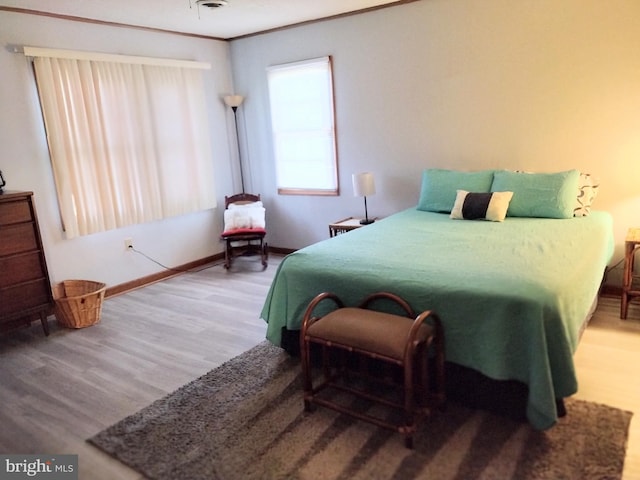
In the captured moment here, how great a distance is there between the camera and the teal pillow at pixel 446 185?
3672mm

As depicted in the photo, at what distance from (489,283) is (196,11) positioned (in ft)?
10.7

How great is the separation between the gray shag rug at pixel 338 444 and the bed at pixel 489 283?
17cm

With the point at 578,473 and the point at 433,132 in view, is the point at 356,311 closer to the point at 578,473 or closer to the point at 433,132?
the point at 578,473

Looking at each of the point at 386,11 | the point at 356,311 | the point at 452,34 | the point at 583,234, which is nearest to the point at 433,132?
the point at 452,34

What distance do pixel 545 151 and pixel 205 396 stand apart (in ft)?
9.83

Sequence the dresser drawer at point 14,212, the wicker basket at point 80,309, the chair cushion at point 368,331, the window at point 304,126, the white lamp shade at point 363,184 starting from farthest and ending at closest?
the window at point 304,126
the white lamp shade at point 363,184
the wicker basket at point 80,309
the dresser drawer at point 14,212
the chair cushion at point 368,331

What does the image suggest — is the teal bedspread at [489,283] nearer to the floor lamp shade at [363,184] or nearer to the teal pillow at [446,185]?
the teal pillow at [446,185]

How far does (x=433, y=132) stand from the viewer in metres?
4.10

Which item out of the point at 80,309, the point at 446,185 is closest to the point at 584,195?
the point at 446,185

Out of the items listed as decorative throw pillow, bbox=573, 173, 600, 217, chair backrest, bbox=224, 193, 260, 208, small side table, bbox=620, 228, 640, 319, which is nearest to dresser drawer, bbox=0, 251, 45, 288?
chair backrest, bbox=224, 193, 260, 208

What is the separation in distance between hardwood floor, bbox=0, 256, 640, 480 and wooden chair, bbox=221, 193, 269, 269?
66 cm

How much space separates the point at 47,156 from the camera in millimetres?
3754

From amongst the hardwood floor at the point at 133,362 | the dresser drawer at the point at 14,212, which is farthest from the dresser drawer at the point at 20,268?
the hardwood floor at the point at 133,362

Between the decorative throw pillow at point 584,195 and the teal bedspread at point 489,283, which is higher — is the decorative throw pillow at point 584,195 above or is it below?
above
